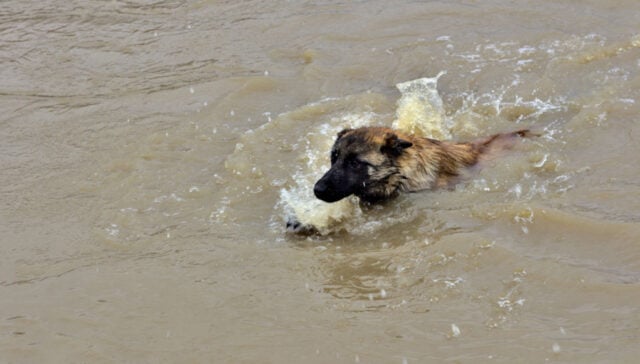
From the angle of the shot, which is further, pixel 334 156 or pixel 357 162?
pixel 334 156

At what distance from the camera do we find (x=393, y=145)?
765cm

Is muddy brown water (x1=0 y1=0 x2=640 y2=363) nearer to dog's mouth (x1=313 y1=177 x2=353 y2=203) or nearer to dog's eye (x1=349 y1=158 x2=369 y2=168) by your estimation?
dog's mouth (x1=313 y1=177 x2=353 y2=203)

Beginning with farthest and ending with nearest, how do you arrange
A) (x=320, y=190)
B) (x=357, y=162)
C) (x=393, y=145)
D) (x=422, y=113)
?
(x=422, y=113) < (x=393, y=145) < (x=357, y=162) < (x=320, y=190)

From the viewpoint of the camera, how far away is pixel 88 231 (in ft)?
23.8

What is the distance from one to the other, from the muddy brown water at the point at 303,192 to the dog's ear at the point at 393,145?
0.49 meters

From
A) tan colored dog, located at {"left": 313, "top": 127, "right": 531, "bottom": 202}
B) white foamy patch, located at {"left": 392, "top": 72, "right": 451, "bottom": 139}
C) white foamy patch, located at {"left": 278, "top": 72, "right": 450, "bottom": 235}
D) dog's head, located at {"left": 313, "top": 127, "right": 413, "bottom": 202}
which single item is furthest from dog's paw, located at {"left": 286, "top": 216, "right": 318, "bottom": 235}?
white foamy patch, located at {"left": 392, "top": 72, "right": 451, "bottom": 139}

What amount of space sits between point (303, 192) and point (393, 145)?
3.26 ft

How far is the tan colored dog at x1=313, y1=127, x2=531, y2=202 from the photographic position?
24.6ft

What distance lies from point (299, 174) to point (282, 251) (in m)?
1.60

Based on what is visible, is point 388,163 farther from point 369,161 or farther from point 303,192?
point 303,192

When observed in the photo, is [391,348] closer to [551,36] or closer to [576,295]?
[576,295]

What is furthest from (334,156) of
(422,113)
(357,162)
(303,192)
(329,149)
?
(422,113)

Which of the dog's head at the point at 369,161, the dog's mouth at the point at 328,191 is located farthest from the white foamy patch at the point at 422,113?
the dog's mouth at the point at 328,191

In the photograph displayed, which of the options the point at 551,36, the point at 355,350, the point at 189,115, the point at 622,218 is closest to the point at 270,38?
the point at 189,115
